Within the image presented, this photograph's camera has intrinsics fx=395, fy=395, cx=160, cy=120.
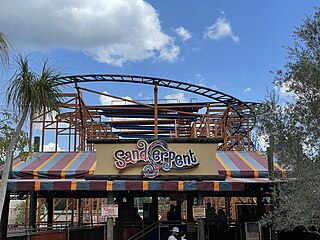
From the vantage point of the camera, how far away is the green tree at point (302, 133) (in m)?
6.36

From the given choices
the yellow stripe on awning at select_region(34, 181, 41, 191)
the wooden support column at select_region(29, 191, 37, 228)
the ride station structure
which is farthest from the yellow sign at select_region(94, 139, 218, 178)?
the wooden support column at select_region(29, 191, 37, 228)

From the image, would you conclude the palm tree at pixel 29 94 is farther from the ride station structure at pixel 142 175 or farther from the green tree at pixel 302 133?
the green tree at pixel 302 133

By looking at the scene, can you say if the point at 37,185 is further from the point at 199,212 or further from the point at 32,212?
the point at 199,212

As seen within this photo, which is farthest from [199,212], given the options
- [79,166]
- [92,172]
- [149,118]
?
[149,118]

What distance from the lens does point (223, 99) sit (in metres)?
18.8

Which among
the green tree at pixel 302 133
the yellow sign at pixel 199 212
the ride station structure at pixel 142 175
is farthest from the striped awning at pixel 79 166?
the green tree at pixel 302 133

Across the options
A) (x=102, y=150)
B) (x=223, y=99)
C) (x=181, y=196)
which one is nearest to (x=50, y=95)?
(x=102, y=150)

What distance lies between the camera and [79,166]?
13.2 meters

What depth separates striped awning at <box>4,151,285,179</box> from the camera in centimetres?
1251

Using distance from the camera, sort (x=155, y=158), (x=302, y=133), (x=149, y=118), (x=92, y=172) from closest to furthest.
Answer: (x=302, y=133) → (x=155, y=158) → (x=92, y=172) → (x=149, y=118)

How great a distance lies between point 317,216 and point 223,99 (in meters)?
12.7

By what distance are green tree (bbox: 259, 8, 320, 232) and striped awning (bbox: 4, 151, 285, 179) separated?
489 centimetres

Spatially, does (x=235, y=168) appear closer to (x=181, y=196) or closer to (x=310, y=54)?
(x=181, y=196)

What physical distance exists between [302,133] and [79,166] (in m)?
8.38
